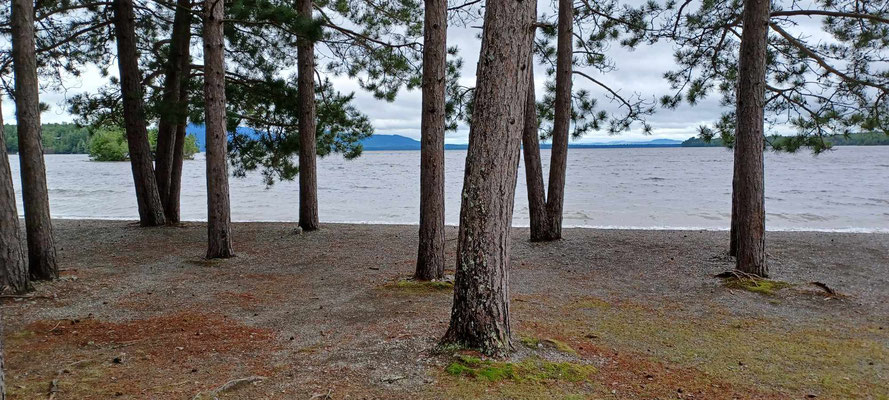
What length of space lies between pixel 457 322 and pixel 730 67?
320 inches

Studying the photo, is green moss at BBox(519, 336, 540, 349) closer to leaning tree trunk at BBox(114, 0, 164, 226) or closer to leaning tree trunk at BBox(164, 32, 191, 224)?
leaning tree trunk at BBox(114, 0, 164, 226)

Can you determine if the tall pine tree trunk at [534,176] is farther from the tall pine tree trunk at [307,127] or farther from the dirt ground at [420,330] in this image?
the tall pine tree trunk at [307,127]

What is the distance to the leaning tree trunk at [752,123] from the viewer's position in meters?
6.53

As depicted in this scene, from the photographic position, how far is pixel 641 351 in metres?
4.26

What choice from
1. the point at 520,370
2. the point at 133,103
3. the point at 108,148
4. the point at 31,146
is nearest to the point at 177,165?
the point at 133,103

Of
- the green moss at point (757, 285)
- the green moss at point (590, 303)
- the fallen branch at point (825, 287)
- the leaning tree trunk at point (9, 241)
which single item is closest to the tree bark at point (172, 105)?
the leaning tree trunk at point (9, 241)

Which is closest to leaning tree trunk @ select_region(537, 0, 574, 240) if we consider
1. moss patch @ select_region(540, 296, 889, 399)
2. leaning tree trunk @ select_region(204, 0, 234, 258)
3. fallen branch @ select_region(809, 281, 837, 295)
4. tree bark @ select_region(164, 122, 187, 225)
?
fallen branch @ select_region(809, 281, 837, 295)

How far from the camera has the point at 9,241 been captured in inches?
215

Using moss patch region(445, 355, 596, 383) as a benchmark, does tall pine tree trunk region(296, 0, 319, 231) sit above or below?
above

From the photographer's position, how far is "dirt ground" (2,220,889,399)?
3.47 metres

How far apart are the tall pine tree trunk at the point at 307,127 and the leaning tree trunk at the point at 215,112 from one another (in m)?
2.86

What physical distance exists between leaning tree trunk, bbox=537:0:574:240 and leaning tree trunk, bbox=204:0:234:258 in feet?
17.7

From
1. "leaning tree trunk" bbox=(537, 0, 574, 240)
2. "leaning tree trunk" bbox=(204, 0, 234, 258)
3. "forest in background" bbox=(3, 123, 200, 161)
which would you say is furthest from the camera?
"forest in background" bbox=(3, 123, 200, 161)

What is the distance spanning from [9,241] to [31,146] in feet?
3.90
